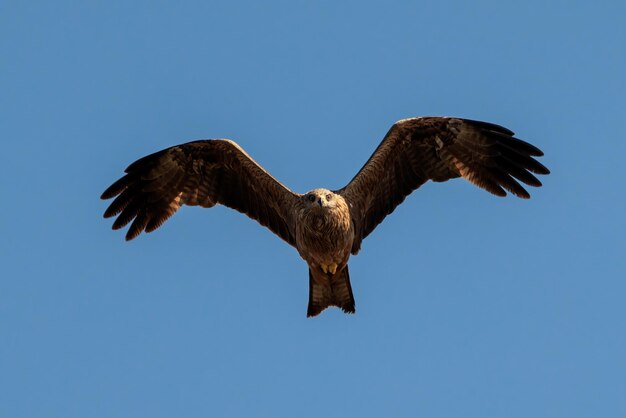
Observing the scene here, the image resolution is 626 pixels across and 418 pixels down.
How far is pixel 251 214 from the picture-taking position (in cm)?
1537

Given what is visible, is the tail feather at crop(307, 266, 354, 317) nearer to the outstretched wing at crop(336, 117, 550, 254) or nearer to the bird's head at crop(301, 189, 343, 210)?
the outstretched wing at crop(336, 117, 550, 254)

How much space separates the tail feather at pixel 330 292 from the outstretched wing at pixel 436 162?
48 cm

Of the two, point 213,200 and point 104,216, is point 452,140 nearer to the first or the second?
point 213,200

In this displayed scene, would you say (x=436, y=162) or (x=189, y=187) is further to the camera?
(x=189, y=187)

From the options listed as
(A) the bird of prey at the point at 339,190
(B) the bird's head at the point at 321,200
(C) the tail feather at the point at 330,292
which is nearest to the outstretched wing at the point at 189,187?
(A) the bird of prey at the point at 339,190

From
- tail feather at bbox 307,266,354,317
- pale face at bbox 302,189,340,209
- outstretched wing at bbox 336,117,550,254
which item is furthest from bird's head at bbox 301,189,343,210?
tail feather at bbox 307,266,354,317

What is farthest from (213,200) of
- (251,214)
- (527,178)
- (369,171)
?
(527,178)

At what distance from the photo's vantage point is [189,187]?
15.7 meters

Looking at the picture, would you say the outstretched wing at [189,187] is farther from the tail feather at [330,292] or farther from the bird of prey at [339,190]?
the tail feather at [330,292]

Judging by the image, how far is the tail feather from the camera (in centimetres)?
1473

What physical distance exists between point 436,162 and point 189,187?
12.0ft

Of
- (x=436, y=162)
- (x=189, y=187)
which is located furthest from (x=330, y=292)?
(x=189, y=187)

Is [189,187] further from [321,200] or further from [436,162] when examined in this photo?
[436,162]

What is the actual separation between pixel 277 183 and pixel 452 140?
8.42 ft
